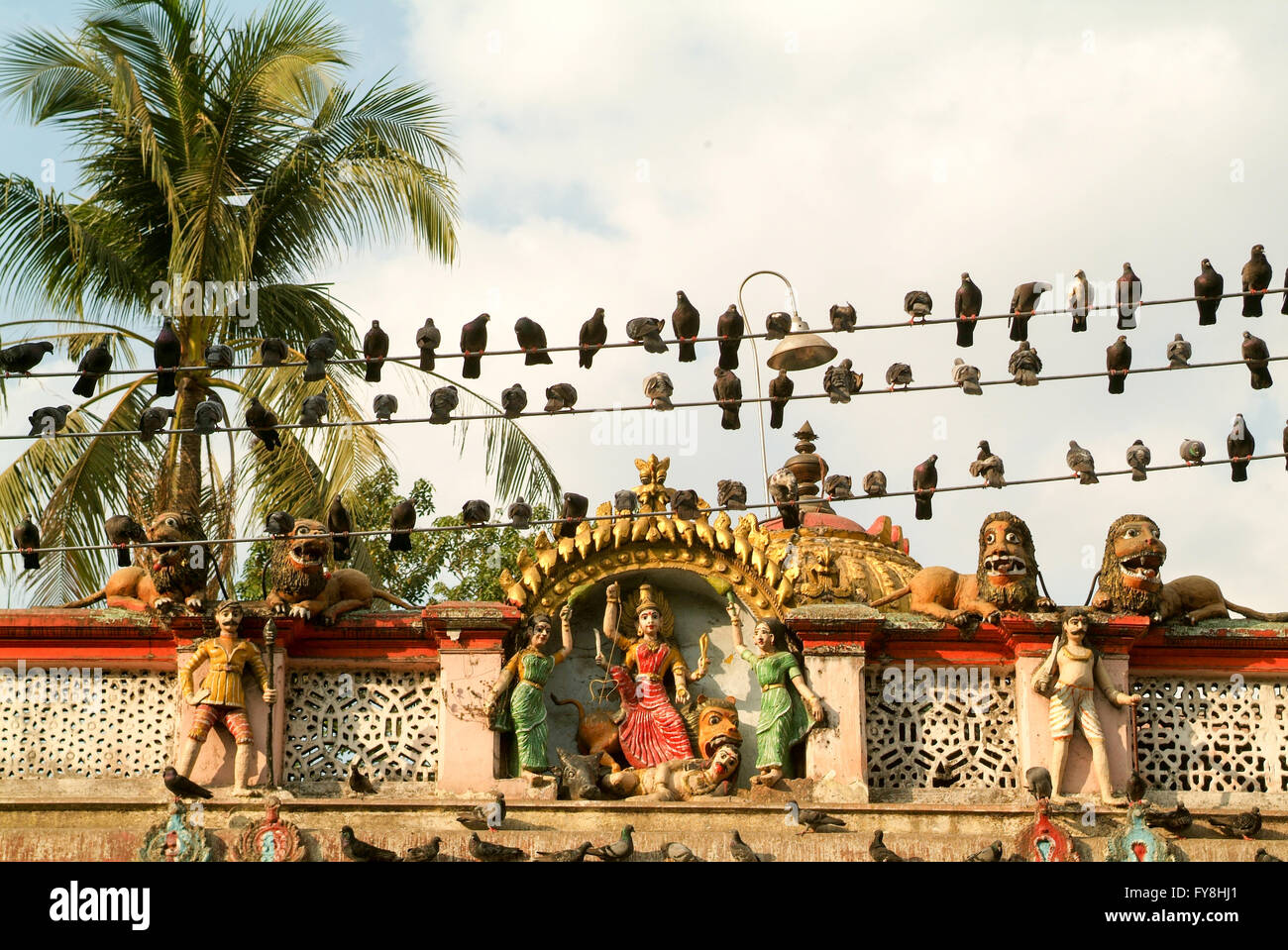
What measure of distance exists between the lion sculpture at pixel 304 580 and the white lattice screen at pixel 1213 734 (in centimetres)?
548

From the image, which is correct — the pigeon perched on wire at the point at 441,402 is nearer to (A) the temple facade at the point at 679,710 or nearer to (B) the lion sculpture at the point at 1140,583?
(A) the temple facade at the point at 679,710

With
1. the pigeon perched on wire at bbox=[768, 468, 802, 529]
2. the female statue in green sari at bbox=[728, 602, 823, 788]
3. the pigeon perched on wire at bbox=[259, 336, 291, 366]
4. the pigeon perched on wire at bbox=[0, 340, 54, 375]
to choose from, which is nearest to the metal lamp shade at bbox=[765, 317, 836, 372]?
the pigeon perched on wire at bbox=[768, 468, 802, 529]

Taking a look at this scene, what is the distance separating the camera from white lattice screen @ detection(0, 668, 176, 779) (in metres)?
16.7

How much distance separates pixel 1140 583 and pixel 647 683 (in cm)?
340

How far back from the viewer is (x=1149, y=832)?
16.0 metres

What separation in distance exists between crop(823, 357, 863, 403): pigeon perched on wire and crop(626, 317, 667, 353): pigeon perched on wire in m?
1.12

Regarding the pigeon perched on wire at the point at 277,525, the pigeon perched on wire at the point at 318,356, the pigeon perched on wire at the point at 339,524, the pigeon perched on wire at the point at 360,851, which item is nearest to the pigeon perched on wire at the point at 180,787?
the pigeon perched on wire at the point at 360,851

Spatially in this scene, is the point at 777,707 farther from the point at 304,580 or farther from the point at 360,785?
the point at 304,580

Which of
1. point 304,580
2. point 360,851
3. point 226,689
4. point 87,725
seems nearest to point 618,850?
point 360,851

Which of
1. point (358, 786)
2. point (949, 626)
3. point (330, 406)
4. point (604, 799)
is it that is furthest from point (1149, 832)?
point (330, 406)

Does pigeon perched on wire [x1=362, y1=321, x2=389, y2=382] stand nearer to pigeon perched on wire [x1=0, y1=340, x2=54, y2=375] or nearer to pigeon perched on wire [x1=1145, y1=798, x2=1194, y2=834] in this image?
pigeon perched on wire [x1=0, y1=340, x2=54, y2=375]
